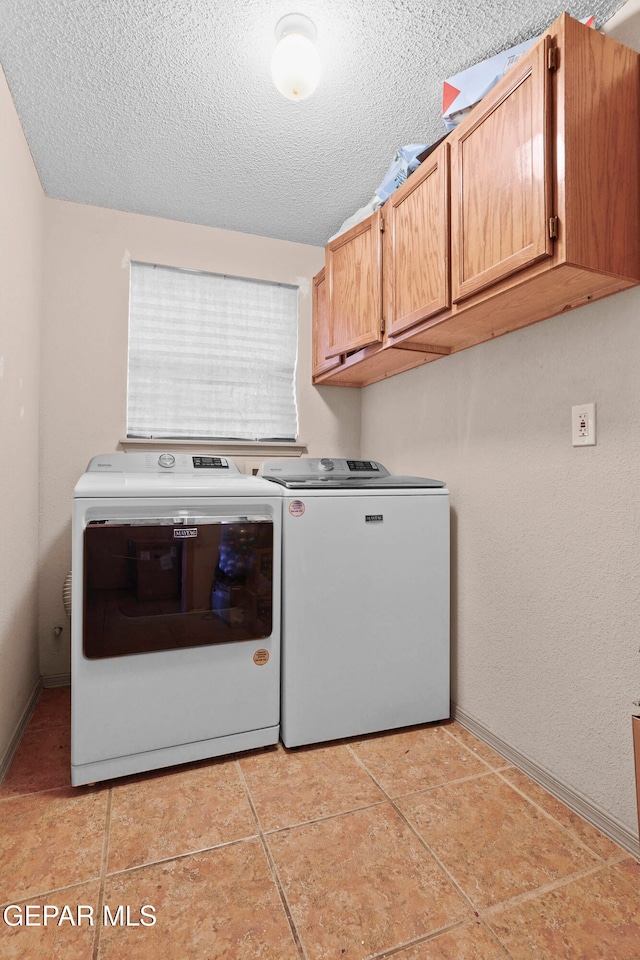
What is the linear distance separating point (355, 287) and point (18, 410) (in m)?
1.57

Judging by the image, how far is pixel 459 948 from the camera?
108cm

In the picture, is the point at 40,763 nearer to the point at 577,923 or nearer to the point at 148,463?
the point at 148,463

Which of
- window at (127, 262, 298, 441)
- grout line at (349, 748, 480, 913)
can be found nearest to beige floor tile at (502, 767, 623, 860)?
grout line at (349, 748, 480, 913)

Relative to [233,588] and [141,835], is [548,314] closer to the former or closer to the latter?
[233,588]

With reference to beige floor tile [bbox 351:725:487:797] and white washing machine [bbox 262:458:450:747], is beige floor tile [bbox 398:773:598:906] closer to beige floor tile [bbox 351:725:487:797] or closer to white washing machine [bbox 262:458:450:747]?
beige floor tile [bbox 351:725:487:797]

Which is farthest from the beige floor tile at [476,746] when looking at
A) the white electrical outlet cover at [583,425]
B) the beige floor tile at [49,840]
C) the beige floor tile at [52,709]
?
the beige floor tile at [52,709]

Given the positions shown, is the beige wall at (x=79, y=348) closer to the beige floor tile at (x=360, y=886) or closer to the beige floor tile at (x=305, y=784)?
the beige floor tile at (x=305, y=784)

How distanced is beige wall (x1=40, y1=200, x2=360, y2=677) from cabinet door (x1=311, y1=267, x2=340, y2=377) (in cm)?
71

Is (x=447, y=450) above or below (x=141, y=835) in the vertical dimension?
above

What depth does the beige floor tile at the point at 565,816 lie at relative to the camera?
136cm

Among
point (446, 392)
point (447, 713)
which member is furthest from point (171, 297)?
point (447, 713)

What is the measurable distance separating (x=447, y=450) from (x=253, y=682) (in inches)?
50.0

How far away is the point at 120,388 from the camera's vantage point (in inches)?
99.6

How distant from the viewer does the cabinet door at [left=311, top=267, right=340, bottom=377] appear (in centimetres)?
264
